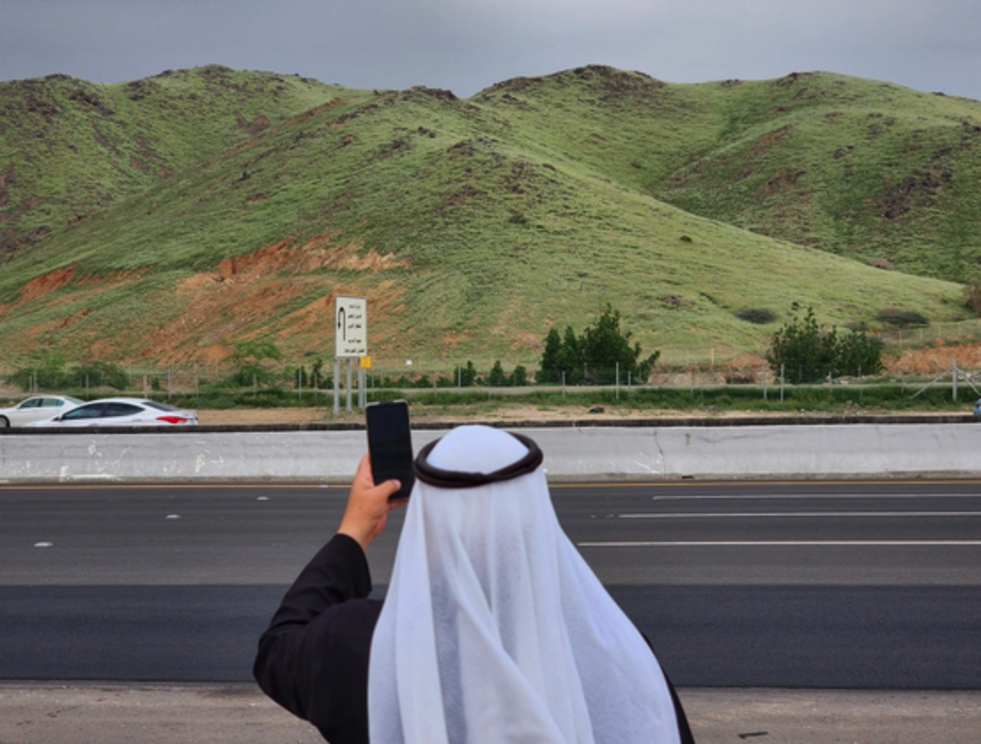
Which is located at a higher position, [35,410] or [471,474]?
[471,474]

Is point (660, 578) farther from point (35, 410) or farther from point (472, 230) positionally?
point (472, 230)

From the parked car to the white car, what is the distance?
270 inches

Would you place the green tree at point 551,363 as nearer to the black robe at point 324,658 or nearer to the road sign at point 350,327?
the road sign at point 350,327

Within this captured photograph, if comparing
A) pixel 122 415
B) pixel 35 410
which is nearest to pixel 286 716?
pixel 122 415

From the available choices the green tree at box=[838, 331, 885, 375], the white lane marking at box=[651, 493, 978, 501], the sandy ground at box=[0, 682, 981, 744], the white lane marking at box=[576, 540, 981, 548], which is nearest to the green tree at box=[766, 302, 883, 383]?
the green tree at box=[838, 331, 885, 375]

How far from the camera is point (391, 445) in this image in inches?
107

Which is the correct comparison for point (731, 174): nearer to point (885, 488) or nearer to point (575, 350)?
point (575, 350)

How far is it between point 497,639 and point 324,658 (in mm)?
488

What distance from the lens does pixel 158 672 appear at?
7.58 metres

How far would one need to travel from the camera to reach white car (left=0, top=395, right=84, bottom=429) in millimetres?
35312

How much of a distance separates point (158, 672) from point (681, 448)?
12.9 metres

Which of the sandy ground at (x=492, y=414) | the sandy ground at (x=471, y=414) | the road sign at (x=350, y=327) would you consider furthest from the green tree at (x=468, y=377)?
the road sign at (x=350, y=327)

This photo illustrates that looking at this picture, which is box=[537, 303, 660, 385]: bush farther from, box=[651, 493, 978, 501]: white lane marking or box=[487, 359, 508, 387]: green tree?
box=[651, 493, 978, 501]: white lane marking

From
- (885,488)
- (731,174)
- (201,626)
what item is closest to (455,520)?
(201,626)
